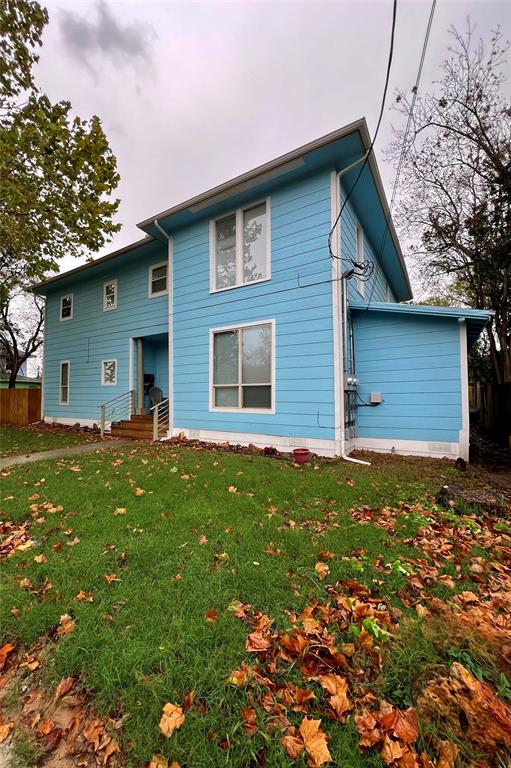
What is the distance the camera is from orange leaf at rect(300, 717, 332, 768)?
1228 mm

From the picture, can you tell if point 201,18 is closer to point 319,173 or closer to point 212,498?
point 319,173

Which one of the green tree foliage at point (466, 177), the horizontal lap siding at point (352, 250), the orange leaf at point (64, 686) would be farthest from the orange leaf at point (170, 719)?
the green tree foliage at point (466, 177)

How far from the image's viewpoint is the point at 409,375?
694cm

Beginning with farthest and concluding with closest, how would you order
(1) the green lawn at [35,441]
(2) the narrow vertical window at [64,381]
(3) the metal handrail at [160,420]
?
1. (2) the narrow vertical window at [64,381]
2. (3) the metal handrail at [160,420]
3. (1) the green lawn at [35,441]

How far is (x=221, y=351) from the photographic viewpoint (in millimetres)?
7918

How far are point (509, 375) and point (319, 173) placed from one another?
9.00m

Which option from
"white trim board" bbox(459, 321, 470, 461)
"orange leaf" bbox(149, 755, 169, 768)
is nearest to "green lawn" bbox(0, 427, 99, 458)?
"orange leaf" bbox(149, 755, 169, 768)

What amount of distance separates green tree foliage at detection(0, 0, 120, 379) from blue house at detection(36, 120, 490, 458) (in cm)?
148

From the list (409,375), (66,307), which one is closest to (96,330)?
(66,307)

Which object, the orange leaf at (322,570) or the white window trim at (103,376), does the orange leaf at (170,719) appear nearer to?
the orange leaf at (322,570)

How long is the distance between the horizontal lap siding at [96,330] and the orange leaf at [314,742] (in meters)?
9.78

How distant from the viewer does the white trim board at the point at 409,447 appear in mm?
6510

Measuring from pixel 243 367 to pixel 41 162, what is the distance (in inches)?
239

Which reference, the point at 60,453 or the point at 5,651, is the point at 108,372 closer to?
the point at 60,453
